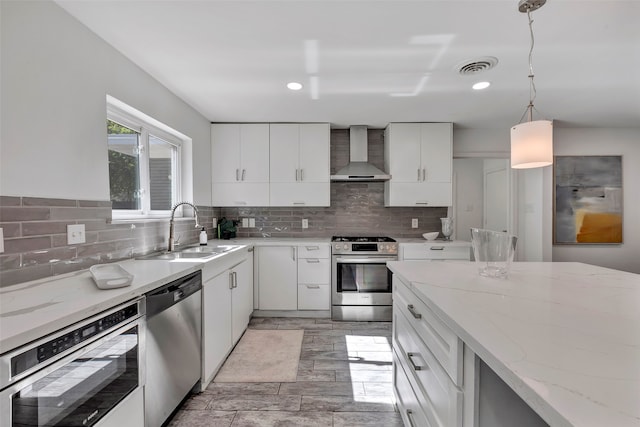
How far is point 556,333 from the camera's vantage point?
74 centimetres

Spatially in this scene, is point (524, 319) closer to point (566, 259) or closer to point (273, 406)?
point (273, 406)

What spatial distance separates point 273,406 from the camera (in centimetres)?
179

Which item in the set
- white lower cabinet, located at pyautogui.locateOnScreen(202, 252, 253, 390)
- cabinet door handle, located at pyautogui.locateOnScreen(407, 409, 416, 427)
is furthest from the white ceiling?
cabinet door handle, located at pyautogui.locateOnScreen(407, 409, 416, 427)

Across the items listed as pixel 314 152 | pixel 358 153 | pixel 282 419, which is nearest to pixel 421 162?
pixel 358 153

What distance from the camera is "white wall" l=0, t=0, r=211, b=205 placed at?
122 cm

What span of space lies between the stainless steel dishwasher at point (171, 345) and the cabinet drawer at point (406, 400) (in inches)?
51.3

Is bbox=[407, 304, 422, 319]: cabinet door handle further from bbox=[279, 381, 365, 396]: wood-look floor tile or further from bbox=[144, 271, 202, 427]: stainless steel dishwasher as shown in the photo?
bbox=[144, 271, 202, 427]: stainless steel dishwasher

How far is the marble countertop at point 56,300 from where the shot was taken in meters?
0.81

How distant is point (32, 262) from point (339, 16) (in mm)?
1978

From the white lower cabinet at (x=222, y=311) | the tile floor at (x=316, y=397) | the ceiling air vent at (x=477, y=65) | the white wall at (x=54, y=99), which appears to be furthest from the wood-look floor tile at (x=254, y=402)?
the ceiling air vent at (x=477, y=65)

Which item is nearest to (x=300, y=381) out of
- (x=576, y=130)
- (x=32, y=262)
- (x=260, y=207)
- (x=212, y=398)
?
(x=212, y=398)

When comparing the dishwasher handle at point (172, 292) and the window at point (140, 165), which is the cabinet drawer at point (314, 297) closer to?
the dishwasher handle at point (172, 292)

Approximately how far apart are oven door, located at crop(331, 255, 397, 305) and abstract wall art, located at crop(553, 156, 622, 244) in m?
2.48

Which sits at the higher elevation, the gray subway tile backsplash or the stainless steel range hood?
the stainless steel range hood
